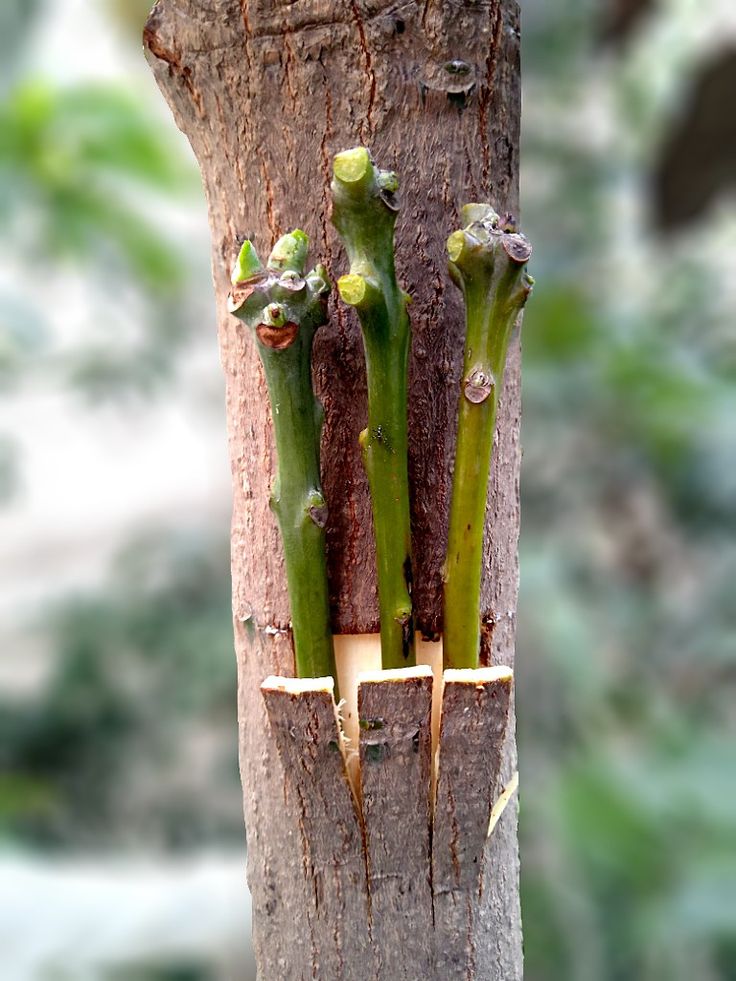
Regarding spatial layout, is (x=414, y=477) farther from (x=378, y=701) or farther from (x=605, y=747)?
(x=605, y=747)

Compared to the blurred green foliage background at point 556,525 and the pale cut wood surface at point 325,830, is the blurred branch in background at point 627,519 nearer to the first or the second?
the blurred green foliage background at point 556,525

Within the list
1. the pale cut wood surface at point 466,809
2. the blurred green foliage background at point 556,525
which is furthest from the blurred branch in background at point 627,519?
the pale cut wood surface at point 466,809

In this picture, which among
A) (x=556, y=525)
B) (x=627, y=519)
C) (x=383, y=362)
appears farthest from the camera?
(x=627, y=519)

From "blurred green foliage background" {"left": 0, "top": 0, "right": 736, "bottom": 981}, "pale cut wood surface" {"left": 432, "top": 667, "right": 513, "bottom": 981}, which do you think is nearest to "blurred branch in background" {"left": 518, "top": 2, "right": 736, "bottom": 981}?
"blurred green foliage background" {"left": 0, "top": 0, "right": 736, "bottom": 981}

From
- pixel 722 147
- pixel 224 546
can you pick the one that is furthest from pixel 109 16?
pixel 722 147

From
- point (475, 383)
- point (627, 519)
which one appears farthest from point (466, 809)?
point (627, 519)

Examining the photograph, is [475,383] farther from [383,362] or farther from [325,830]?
[325,830]

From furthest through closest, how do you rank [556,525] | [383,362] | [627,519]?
[627,519], [556,525], [383,362]

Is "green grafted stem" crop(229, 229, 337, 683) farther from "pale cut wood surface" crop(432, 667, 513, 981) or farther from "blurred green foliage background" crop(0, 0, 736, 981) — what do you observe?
"blurred green foliage background" crop(0, 0, 736, 981)
